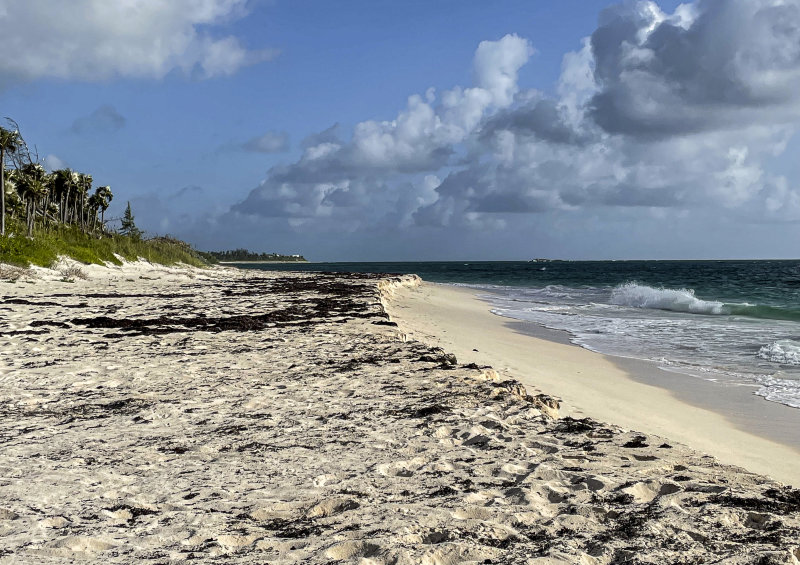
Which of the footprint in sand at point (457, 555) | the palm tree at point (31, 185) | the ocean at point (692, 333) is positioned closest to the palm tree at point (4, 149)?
the palm tree at point (31, 185)

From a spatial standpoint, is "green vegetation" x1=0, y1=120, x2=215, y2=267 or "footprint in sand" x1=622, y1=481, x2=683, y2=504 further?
"green vegetation" x1=0, y1=120, x2=215, y2=267

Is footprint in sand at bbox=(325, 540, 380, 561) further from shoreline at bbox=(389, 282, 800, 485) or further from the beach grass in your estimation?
the beach grass

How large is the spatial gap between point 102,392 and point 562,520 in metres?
5.80

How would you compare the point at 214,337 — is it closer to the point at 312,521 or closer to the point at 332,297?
the point at 312,521

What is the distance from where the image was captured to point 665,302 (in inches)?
1123

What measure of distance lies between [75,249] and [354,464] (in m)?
30.6

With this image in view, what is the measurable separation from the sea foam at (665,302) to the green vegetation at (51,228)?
28244 mm

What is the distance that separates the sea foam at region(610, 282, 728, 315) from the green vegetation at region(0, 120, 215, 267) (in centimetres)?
2824

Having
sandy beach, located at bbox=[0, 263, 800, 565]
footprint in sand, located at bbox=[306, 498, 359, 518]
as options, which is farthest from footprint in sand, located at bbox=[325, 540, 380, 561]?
footprint in sand, located at bbox=[306, 498, 359, 518]

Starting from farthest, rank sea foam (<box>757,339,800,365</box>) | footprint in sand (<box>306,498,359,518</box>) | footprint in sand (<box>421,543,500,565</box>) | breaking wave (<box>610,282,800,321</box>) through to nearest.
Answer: breaking wave (<box>610,282,800,321</box>)
sea foam (<box>757,339,800,365</box>)
footprint in sand (<box>306,498,359,518</box>)
footprint in sand (<box>421,543,500,565</box>)

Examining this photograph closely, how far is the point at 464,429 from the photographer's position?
221 inches

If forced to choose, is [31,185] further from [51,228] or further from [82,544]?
[82,544]

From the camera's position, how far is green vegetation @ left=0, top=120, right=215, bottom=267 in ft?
82.9

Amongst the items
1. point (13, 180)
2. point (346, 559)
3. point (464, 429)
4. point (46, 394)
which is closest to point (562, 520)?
point (346, 559)
